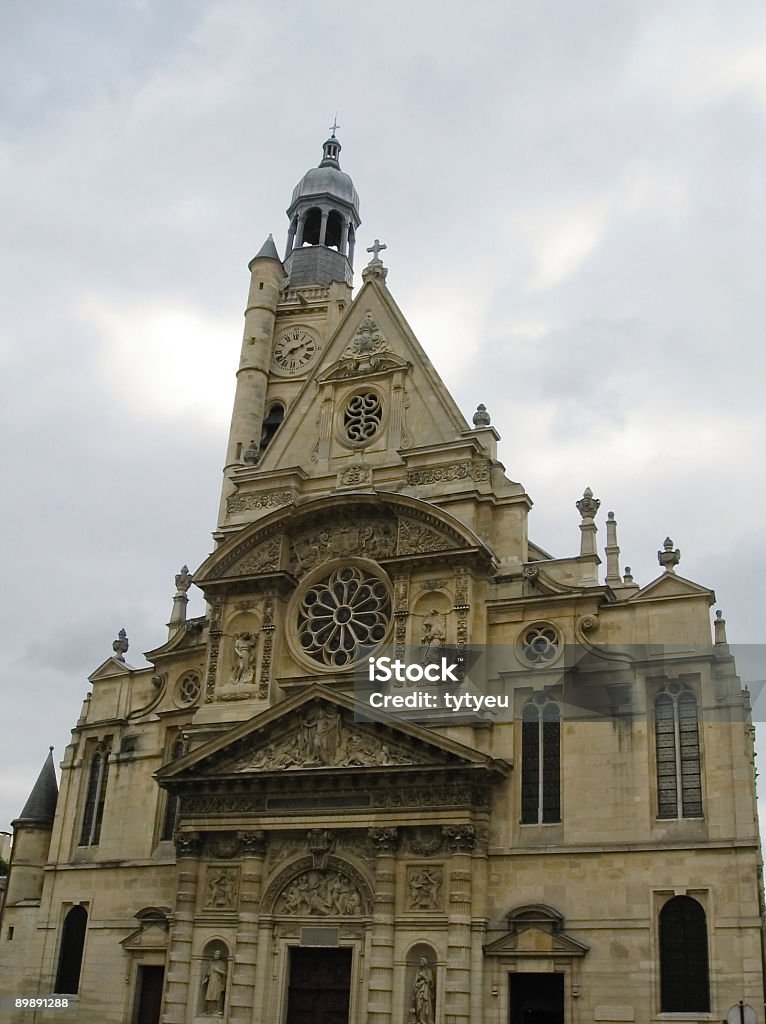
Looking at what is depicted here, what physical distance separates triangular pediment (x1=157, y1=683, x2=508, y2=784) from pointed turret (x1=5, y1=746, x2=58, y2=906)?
6.71 metres

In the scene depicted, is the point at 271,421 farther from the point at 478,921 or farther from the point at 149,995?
the point at 478,921

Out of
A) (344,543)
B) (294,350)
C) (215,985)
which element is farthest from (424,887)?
(294,350)

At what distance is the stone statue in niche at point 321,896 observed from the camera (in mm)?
23406

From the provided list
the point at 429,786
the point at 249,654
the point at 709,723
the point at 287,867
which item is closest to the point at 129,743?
the point at 249,654

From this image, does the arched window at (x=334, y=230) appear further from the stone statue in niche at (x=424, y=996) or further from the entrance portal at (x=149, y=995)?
the stone statue in niche at (x=424, y=996)

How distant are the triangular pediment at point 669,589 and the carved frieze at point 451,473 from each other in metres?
4.88

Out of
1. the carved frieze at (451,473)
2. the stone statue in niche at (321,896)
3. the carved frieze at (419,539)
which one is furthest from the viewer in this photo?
the carved frieze at (451,473)

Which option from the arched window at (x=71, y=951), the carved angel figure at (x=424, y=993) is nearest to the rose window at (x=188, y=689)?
the arched window at (x=71, y=951)

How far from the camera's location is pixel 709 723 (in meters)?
22.1

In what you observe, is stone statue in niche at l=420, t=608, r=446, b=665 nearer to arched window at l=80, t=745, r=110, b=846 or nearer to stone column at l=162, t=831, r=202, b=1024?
stone column at l=162, t=831, r=202, b=1024

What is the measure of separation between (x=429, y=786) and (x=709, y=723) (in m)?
5.82

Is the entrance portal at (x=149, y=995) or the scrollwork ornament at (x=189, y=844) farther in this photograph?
the entrance portal at (x=149, y=995)

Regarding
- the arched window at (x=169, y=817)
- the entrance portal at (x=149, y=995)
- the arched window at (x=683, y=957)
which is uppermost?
the arched window at (x=169, y=817)

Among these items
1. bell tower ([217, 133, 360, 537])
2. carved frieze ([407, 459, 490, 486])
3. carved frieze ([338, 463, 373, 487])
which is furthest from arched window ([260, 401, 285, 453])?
carved frieze ([407, 459, 490, 486])
